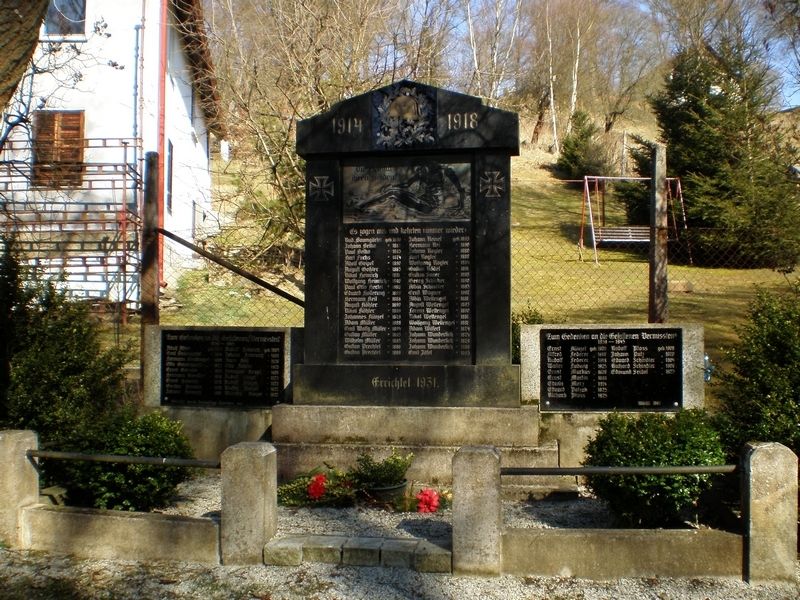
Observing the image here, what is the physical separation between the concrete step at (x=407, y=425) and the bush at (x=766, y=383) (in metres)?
1.89

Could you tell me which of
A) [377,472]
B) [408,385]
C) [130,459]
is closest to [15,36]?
[130,459]

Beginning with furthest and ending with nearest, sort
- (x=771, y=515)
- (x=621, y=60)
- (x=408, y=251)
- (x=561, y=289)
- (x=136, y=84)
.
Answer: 1. (x=621, y=60)
2. (x=136, y=84)
3. (x=561, y=289)
4. (x=408, y=251)
5. (x=771, y=515)

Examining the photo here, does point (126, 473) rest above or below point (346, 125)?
below

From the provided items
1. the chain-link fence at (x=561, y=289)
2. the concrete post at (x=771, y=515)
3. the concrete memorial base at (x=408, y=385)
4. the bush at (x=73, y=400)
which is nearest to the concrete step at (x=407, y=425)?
the concrete memorial base at (x=408, y=385)

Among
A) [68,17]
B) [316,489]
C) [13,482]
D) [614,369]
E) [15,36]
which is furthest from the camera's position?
[68,17]

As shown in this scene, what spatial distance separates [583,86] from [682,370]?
5272 centimetres

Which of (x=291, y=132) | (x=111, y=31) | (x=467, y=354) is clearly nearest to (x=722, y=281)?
(x=291, y=132)

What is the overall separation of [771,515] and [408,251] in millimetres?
4275

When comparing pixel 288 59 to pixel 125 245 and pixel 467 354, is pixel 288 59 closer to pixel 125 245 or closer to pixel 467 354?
pixel 125 245

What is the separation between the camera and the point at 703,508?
6.40m

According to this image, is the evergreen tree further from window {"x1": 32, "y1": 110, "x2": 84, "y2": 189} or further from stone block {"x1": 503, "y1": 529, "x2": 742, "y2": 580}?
window {"x1": 32, "y1": 110, "x2": 84, "y2": 189}

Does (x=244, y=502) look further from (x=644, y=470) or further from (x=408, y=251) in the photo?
(x=408, y=251)

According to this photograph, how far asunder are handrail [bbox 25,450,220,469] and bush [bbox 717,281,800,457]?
4.17 metres

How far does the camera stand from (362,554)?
18.5ft
